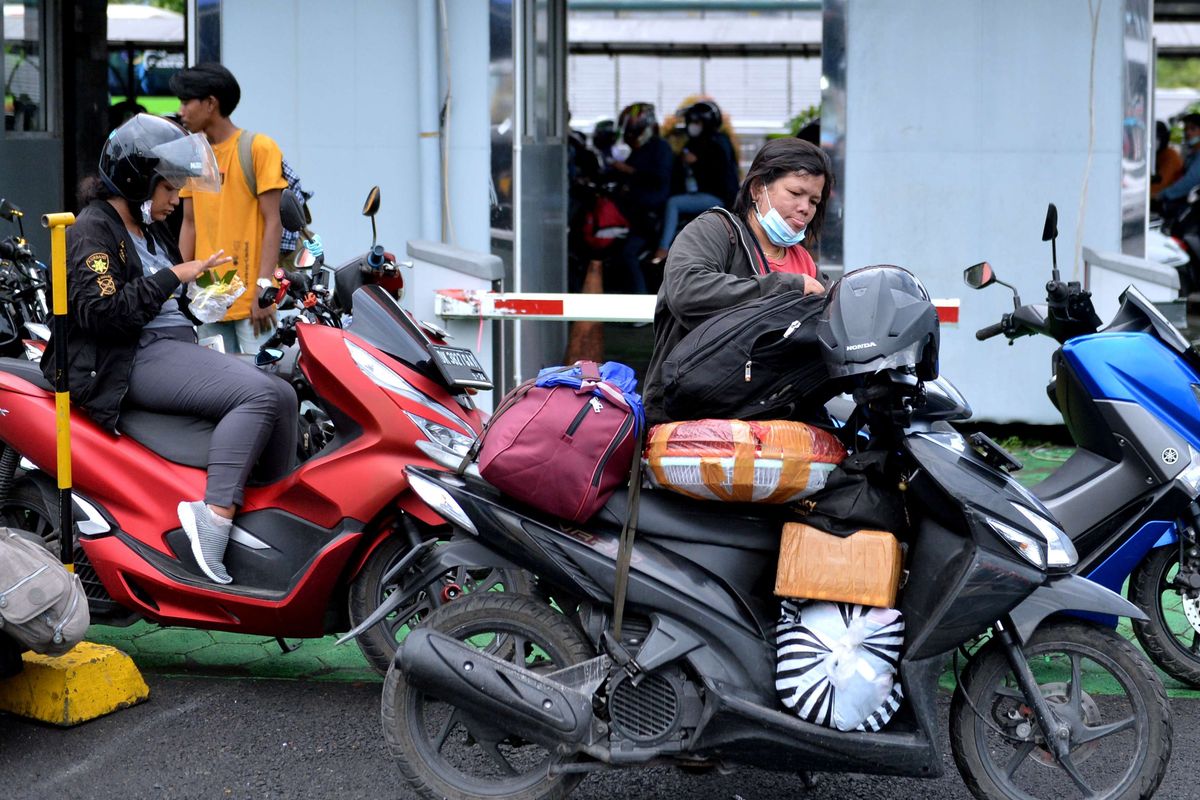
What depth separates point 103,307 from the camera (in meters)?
4.54

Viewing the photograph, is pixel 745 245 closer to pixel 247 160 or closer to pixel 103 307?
pixel 103 307

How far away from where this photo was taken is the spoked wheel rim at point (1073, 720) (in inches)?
143

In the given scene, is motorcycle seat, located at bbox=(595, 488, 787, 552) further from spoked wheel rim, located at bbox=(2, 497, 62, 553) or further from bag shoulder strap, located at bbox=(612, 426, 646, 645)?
spoked wheel rim, located at bbox=(2, 497, 62, 553)

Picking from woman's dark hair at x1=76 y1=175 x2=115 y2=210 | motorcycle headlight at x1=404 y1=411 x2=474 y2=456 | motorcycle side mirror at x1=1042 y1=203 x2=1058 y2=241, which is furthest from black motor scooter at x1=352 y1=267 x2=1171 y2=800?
woman's dark hair at x1=76 y1=175 x2=115 y2=210

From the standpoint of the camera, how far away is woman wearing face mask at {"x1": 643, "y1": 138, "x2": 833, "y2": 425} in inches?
155

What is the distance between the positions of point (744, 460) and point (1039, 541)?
723 mm

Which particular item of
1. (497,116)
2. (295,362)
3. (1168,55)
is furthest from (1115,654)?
(1168,55)

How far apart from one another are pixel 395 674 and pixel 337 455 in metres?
1.09

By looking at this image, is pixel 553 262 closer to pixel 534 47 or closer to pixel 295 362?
pixel 534 47

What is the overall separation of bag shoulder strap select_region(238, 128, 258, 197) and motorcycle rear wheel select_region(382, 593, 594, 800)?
10.2 ft

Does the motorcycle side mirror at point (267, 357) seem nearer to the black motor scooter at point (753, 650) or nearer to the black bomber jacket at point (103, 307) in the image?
the black bomber jacket at point (103, 307)

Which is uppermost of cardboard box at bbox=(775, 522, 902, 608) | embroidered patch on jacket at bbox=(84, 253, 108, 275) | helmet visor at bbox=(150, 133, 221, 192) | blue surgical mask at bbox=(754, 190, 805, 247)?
helmet visor at bbox=(150, 133, 221, 192)

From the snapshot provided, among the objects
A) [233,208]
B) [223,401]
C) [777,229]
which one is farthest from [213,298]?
[777,229]

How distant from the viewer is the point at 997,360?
8586 mm
